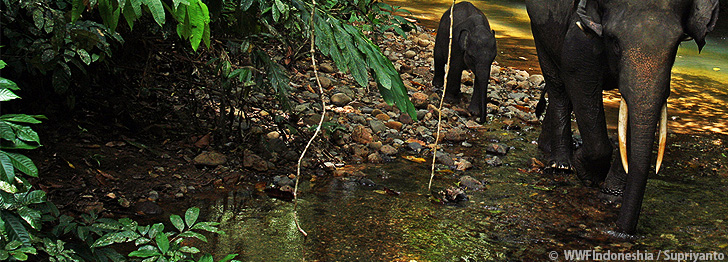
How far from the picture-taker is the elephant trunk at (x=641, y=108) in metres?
4.07

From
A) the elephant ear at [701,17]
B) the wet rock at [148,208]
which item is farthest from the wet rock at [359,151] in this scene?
the elephant ear at [701,17]

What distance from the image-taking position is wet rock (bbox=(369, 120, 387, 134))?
20.7ft

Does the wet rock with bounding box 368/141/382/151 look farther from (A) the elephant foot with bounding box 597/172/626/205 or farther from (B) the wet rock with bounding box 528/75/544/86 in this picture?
(B) the wet rock with bounding box 528/75/544/86

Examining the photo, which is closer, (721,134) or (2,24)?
(2,24)

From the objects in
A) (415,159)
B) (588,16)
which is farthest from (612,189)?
(415,159)

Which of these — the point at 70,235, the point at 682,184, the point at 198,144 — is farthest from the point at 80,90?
the point at 682,184

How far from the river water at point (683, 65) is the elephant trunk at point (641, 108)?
3506mm

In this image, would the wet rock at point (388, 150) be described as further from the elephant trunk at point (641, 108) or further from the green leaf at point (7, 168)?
the green leaf at point (7, 168)

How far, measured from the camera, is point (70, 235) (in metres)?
3.71

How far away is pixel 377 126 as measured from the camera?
20.9 feet

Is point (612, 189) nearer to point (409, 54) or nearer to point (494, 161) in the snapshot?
point (494, 161)

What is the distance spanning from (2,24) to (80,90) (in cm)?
103

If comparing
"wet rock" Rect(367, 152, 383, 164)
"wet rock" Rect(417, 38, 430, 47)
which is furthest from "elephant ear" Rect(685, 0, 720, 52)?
"wet rock" Rect(417, 38, 430, 47)

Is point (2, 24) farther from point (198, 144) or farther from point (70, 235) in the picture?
point (198, 144)
